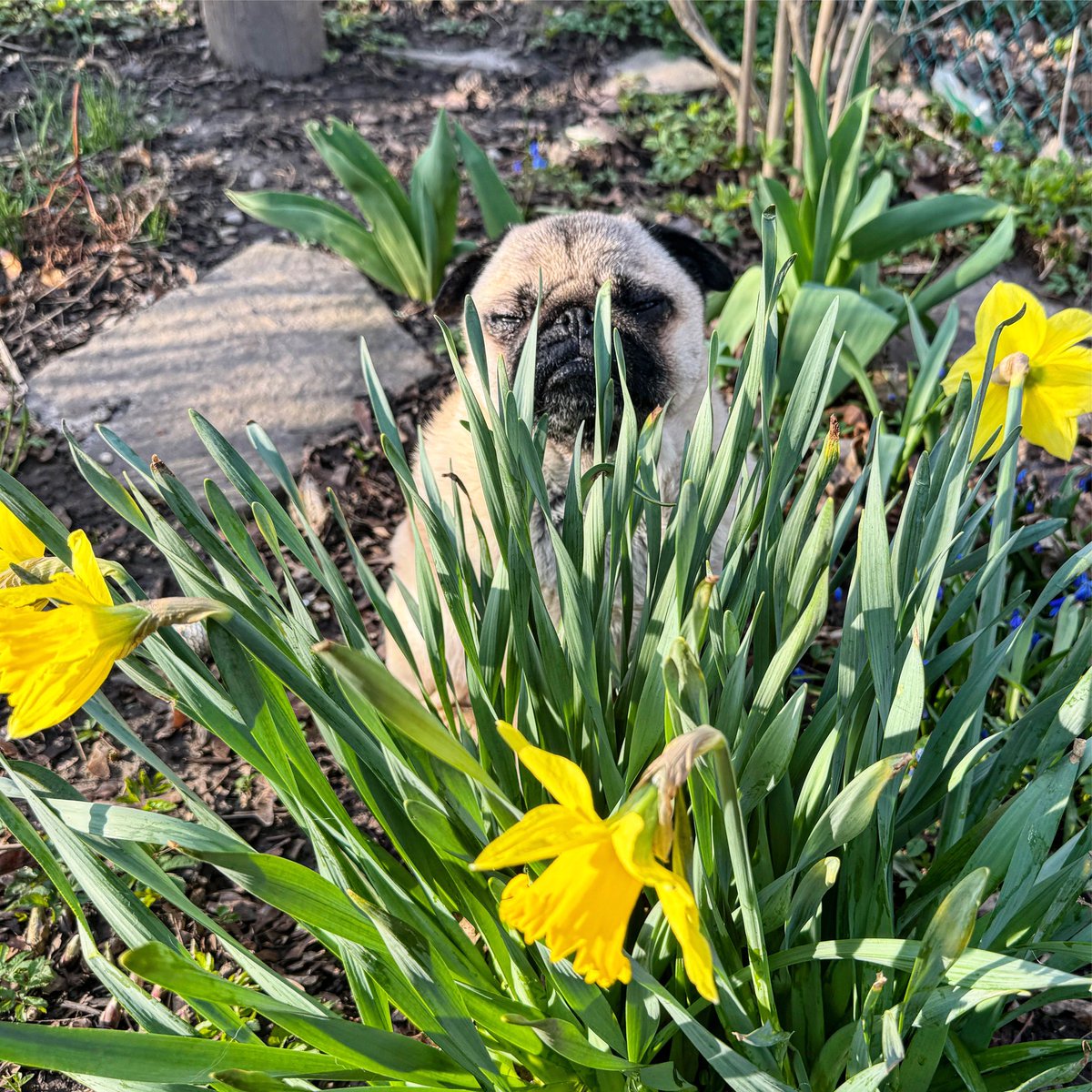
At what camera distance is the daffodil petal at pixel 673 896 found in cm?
76

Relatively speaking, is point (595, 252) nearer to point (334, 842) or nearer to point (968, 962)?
point (334, 842)

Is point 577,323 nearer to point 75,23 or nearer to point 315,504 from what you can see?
point 315,504

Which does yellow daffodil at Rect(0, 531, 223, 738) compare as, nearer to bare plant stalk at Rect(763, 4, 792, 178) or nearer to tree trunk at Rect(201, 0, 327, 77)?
bare plant stalk at Rect(763, 4, 792, 178)

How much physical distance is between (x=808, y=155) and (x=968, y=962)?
8.51 ft

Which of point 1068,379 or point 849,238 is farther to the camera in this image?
point 849,238

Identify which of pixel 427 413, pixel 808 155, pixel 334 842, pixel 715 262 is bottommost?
pixel 427 413

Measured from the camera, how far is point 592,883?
791 millimetres

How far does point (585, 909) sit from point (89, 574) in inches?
22.7

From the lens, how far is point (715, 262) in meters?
2.77

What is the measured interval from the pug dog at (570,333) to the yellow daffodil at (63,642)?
4.24 ft

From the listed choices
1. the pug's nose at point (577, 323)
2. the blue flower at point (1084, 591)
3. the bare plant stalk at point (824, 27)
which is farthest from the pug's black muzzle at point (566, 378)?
the bare plant stalk at point (824, 27)

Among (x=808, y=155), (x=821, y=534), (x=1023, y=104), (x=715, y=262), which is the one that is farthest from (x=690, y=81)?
(x=821, y=534)

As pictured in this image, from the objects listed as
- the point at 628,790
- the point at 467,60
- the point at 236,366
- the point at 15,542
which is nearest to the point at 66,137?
the point at 236,366

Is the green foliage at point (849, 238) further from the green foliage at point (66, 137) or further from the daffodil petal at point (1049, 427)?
the green foliage at point (66, 137)
